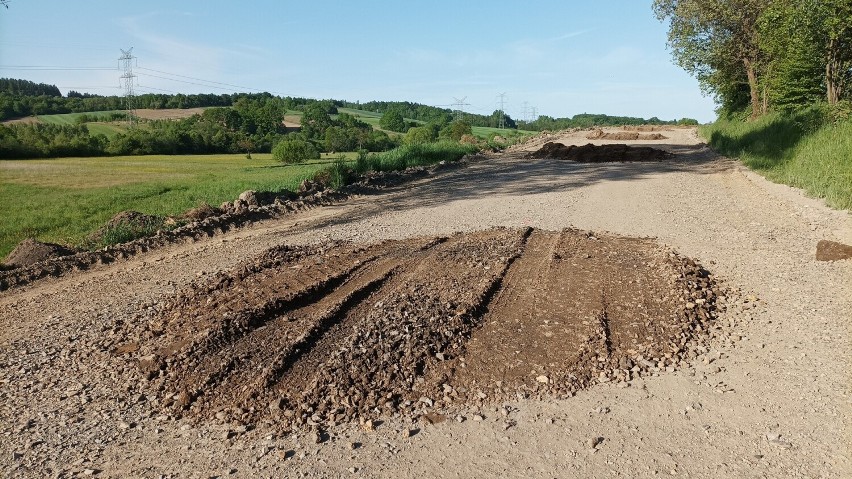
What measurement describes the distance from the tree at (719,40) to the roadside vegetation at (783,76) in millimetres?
44

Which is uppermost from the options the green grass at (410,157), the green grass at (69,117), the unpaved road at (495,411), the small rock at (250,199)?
the green grass at (69,117)

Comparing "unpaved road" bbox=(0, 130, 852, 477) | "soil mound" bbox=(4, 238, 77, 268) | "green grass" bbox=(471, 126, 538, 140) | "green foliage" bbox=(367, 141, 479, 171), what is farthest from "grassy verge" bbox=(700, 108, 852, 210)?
"green grass" bbox=(471, 126, 538, 140)

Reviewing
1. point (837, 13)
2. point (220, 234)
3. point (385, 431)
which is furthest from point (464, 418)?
point (837, 13)

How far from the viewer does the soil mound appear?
8.28m

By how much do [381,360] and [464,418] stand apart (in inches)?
35.3

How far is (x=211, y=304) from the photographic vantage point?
6.06 meters

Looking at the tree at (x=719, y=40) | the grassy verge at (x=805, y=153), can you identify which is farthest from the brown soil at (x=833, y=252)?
the tree at (x=719, y=40)

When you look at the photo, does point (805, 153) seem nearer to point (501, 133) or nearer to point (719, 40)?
point (719, 40)

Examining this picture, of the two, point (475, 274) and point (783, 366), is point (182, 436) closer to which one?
point (475, 274)

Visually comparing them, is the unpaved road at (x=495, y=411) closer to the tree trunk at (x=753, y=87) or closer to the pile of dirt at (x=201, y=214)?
→ the pile of dirt at (x=201, y=214)

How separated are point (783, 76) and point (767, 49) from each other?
2332 mm

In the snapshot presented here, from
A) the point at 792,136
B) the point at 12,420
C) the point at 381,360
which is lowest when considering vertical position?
the point at 12,420

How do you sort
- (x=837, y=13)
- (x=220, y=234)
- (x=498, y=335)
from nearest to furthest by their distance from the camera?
1. (x=498, y=335)
2. (x=220, y=234)
3. (x=837, y=13)

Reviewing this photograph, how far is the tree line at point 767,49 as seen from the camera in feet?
59.5
